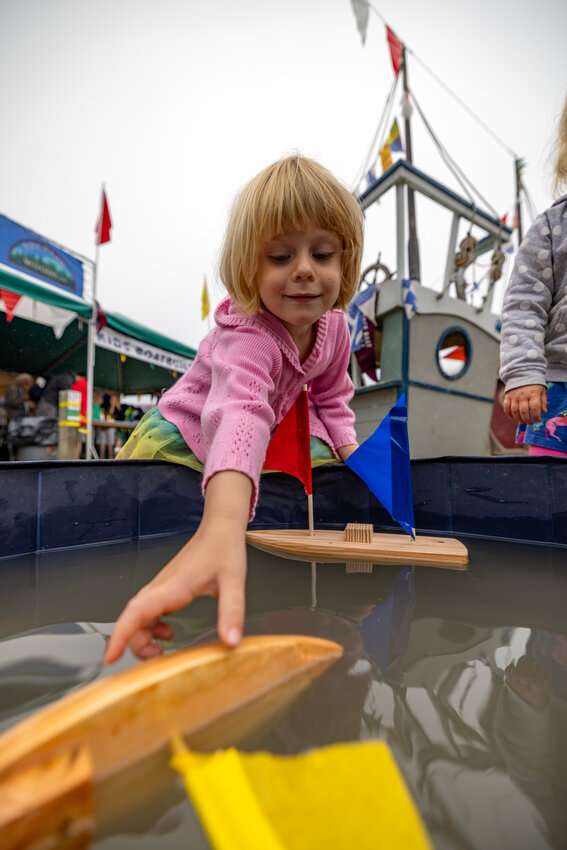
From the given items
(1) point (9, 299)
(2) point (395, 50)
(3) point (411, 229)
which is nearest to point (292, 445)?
(3) point (411, 229)

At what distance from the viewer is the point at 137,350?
13.9 feet

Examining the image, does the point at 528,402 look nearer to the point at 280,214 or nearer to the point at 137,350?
the point at 280,214

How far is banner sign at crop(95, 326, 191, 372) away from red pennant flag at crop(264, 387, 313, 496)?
11.0ft

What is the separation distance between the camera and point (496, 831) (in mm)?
231

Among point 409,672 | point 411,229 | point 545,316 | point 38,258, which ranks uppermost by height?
point 411,229

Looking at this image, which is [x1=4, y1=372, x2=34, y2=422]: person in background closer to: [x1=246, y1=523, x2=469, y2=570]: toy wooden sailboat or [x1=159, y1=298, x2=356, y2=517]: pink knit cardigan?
[x1=159, y1=298, x2=356, y2=517]: pink knit cardigan

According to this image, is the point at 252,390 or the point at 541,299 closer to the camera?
the point at 252,390

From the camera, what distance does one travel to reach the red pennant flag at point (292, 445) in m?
0.96

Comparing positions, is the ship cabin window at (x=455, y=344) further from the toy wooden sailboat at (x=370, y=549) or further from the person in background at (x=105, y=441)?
the person in background at (x=105, y=441)

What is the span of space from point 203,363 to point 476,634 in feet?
2.83

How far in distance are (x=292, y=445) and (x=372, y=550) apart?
289mm

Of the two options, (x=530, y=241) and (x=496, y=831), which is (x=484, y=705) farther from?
(x=530, y=241)

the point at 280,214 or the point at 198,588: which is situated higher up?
the point at 280,214

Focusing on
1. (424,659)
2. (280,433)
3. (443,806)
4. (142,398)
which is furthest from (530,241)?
(142,398)
